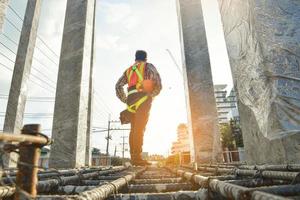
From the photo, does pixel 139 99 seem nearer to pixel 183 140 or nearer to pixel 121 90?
pixel 121 90

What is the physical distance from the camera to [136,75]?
221 inches

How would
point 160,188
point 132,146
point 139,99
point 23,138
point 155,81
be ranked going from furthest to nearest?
point 155,81 → point 139,99 → point 132,146 → point 160,188 → point 23,138

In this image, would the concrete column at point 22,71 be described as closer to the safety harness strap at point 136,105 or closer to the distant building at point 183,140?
the safety harness strap at point 136,105

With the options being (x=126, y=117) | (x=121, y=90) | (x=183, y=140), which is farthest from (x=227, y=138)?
(x=183, y=140)

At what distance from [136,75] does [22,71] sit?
458 cm

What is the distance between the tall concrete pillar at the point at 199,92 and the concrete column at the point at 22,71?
5.14m

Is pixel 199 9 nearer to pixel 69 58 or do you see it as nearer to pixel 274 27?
pixel 69 58

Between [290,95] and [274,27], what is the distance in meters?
0.77

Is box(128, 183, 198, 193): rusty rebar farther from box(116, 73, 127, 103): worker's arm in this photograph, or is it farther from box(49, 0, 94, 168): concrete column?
box(116, 73, 127, 103): worker's arm

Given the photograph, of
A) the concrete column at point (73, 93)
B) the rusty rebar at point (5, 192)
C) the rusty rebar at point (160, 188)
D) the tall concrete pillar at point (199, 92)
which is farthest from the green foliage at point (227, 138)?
the rusty rebar at point (5, 192)

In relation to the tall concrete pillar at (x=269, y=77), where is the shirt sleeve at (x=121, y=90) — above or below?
above

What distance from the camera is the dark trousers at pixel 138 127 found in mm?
5246

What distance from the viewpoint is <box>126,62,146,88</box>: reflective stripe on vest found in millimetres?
5594

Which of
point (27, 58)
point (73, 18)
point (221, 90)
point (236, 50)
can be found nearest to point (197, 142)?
point (236, 50)
